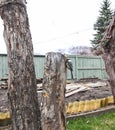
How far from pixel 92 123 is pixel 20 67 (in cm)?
401

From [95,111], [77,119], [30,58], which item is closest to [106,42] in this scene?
[30,58]

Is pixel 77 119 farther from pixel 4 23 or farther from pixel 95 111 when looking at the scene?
pixel 4 23

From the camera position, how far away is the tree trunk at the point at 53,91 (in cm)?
324

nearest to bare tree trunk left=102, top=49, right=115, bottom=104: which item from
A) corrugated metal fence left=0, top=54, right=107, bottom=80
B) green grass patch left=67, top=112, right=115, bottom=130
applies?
green grass patch left=67, top=112, right=115, bottom=130

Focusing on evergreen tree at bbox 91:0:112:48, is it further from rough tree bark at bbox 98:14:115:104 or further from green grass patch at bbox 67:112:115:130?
rough tree bark at bbox 98:14:115:104

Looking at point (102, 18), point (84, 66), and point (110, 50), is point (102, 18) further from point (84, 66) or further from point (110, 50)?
point (110, 50)

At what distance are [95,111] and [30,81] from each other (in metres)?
4.45

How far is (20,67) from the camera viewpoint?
2904 mm

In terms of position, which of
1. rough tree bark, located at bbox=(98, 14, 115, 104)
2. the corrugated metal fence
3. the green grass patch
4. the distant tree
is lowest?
the green grass patch

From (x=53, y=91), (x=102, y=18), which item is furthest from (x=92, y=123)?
(x=102, y=18)

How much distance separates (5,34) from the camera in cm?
296

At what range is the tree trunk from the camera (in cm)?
324

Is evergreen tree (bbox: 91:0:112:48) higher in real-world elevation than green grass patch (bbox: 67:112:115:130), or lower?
higher

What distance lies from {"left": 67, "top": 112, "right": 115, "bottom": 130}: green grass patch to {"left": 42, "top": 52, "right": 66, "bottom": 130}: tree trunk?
301cm
